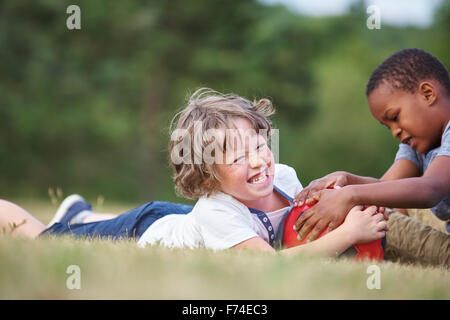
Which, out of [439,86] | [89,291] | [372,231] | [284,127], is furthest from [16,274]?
[284,127]

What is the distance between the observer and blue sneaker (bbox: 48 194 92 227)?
4.35m

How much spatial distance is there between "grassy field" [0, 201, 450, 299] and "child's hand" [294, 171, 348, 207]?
2.62ft

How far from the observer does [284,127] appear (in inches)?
698

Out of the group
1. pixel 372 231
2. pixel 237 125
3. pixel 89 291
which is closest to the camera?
pixel 89 291

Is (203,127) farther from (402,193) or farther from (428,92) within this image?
(428,92)

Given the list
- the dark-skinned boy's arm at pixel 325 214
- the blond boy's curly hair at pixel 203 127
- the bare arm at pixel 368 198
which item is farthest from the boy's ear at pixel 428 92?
the blond boy's curly hair at pixel 203 127

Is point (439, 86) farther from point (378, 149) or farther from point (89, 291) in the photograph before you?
point (378, 149)

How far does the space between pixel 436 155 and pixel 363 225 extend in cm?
95

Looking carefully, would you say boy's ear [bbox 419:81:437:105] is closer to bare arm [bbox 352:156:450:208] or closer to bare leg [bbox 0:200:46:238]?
bare arm [bbox 352:156:450:208]

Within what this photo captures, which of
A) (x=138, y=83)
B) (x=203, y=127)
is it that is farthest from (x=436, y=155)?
(x=138, y=83)

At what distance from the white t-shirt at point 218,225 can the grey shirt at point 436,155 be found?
3.20 feet

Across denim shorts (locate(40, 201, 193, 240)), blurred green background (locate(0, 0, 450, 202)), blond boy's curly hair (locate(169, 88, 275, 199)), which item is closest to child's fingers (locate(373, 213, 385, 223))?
blond boy's curly hair (locate(169, 88, 275, 199))

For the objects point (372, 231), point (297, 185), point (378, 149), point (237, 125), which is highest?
point (378, 149)
